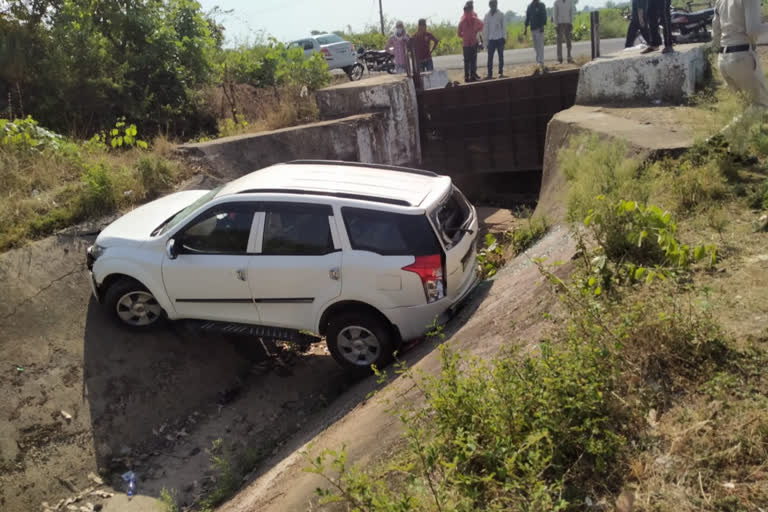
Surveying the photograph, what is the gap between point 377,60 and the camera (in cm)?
2614

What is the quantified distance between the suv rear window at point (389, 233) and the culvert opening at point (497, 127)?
8063mm

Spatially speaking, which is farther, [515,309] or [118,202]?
[118,202]

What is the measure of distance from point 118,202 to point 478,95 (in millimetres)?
7609

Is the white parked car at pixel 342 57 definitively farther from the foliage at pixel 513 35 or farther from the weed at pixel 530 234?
the weed at pixel 530 234

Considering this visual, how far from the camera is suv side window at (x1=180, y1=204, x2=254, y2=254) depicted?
6496mm

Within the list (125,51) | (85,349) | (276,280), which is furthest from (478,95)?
(85,349)

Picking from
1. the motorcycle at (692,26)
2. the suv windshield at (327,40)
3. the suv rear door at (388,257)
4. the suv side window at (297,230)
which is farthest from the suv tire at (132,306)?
the suv windshield at (327,40)

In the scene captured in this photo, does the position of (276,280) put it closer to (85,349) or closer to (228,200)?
(228,200)

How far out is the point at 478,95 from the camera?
44.0 feet

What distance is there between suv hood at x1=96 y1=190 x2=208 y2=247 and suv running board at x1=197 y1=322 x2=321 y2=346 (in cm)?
119

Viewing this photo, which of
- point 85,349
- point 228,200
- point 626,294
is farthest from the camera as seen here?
point 85,349

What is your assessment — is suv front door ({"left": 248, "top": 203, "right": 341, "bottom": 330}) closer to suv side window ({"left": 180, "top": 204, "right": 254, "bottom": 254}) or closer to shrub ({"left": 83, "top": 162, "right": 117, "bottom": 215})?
suv side window ({"left": 180, "top": 204, "right": 254, "bottom": 254})

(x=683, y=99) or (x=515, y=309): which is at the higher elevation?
(x=683, y=99)

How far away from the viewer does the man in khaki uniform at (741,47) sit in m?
7.24
